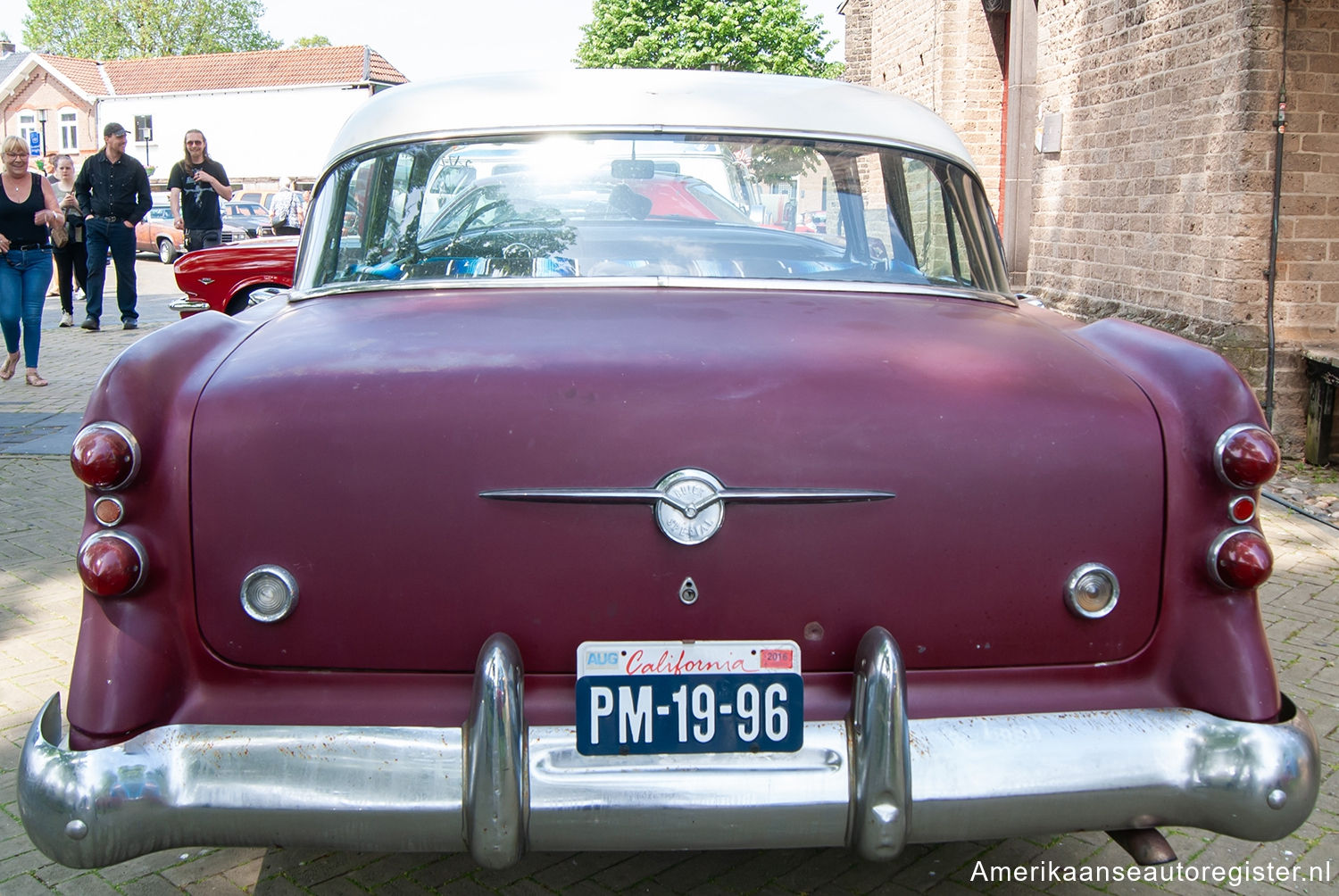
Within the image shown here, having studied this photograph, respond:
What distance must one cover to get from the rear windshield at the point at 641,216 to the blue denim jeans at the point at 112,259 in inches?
363

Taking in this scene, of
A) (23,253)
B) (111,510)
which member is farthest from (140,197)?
(111,510)

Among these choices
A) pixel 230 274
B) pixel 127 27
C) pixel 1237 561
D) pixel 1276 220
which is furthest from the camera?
pixel 127 27

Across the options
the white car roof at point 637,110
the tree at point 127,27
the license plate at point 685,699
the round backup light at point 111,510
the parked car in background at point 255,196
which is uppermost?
the tree at point 127,27

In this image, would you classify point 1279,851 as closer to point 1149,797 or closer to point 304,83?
point 1149,797

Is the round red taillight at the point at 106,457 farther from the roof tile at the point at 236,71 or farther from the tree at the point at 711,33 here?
the roof tile at the point at 236,71

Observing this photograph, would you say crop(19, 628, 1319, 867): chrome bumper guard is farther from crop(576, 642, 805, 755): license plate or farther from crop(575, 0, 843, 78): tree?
crop(575, 0, 843, 78): tree

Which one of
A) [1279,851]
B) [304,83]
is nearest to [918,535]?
[1279,851]

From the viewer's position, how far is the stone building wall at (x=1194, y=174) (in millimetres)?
7332

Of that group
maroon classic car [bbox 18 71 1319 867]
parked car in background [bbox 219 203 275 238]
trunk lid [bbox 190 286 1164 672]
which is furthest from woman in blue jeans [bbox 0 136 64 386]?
parked car in background [bbox 219 203 275 238]

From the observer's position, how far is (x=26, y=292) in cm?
893

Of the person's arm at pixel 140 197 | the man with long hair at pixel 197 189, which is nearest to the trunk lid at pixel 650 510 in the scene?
the man with long hair at pixel 197 189

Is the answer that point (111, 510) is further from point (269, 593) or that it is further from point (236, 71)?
point (236, 71)

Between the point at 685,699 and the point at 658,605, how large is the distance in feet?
0.56

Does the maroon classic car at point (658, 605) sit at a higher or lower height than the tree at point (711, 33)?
lower
